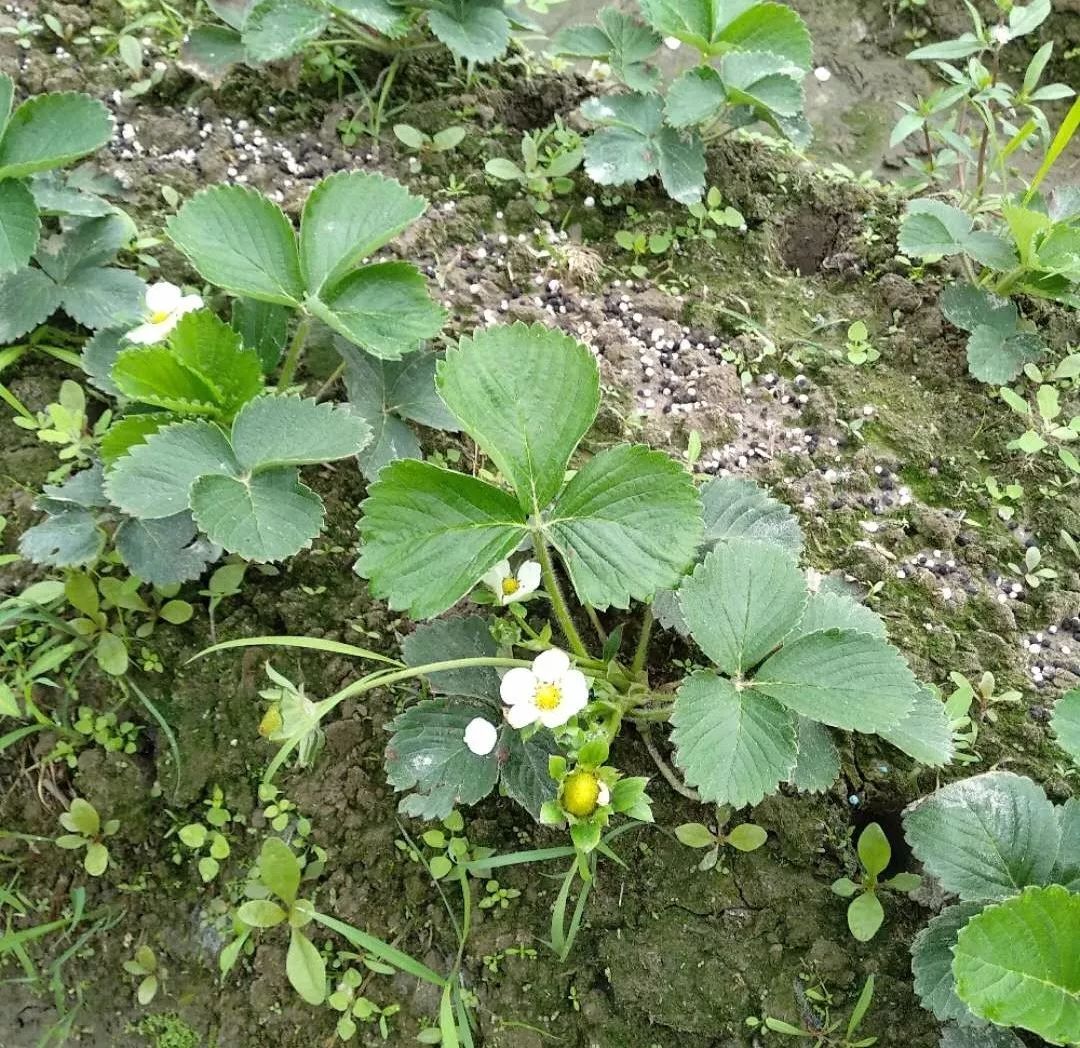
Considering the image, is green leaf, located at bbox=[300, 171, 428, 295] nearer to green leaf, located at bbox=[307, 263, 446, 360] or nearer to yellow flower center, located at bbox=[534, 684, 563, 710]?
green leaf, located at bbox=[307, 263, 446, 360]

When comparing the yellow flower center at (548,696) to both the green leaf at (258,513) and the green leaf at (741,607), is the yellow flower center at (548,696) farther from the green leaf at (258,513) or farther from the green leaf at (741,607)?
the green leaf at (258,513)

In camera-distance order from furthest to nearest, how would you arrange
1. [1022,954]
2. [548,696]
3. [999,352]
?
[999,352], [548,696], [1022,954]

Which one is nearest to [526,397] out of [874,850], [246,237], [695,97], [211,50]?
[246,237]

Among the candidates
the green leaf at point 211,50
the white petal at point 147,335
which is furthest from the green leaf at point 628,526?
the green leaf at point 211,50

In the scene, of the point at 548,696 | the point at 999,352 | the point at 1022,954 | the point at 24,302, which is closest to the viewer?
the point at 1022,954

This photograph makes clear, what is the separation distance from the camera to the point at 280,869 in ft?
4.41

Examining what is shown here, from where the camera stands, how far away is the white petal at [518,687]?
1221 millimetres

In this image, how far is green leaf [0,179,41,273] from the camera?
5.03 ft

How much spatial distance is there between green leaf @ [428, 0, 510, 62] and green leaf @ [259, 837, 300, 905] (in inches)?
62.6

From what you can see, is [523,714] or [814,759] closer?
[523,714]

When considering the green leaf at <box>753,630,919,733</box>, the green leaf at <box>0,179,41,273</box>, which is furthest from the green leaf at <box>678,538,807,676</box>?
the green leaf at <box>0,179,41,273</box>

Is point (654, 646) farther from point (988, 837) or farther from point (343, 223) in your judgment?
point (343, 223)

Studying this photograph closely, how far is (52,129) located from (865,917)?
6.06 feet

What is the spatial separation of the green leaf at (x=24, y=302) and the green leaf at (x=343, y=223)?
50 centimetres
